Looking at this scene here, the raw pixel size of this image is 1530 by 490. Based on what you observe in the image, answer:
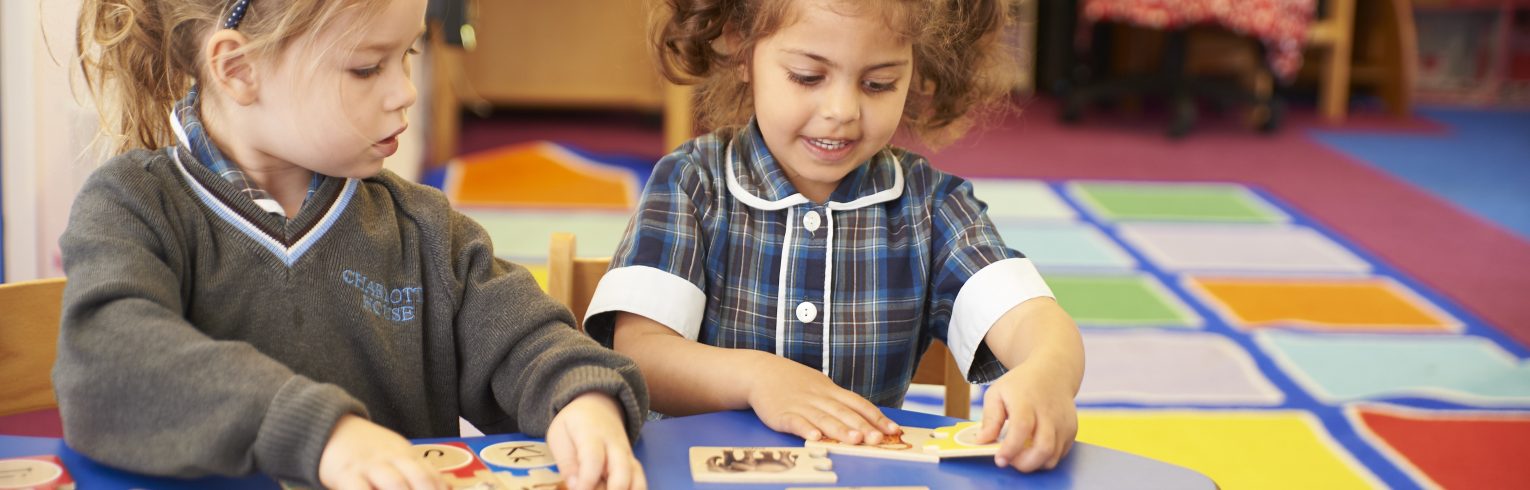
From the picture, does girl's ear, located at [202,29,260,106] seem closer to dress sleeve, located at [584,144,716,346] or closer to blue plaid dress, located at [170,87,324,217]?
blue plaid dress, located at [170,87,324,217]

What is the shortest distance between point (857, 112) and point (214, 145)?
1.72ft

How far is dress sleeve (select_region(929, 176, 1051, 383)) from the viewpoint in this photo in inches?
50.8

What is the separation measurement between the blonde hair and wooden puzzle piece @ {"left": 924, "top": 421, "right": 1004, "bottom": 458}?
1.61ft

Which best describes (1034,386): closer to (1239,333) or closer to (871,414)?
(871,414)

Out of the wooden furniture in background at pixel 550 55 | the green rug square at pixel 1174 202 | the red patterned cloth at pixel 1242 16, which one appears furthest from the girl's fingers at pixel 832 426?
the red patterned cloth at pixel 1242 16

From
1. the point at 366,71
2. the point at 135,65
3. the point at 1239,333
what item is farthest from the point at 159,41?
the point at 1239,333

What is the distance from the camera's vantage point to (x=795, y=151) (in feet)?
4.39

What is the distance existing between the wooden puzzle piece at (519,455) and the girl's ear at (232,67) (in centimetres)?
31

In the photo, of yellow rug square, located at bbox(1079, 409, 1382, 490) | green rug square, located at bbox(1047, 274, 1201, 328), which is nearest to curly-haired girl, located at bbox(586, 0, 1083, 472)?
yellow rug square, located at bbox(1079, 409, 1382, 490)

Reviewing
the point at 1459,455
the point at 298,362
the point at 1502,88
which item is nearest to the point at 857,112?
the point at 298,362

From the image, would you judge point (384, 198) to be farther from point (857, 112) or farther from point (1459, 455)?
point (1459, 455)

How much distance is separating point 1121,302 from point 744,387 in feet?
6.97

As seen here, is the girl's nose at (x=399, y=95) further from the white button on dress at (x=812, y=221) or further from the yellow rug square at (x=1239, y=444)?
the yellow rug square at (x=1239, y=444)

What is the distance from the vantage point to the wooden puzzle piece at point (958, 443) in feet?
3.20
